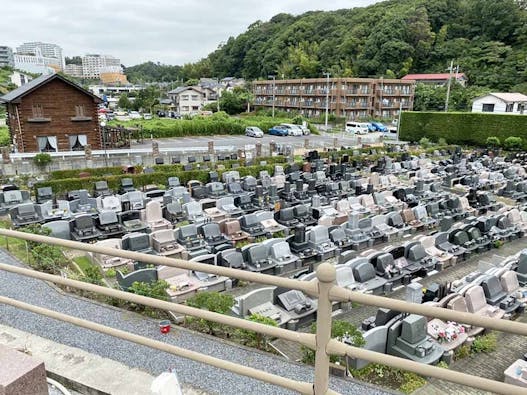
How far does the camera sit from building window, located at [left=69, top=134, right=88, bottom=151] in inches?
1237

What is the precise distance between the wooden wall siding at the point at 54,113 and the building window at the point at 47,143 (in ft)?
0.77

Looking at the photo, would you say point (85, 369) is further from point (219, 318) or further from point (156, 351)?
point (219, 318)

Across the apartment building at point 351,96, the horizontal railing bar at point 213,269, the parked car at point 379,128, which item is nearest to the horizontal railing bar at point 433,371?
the horizontal railing bar at point 213,269

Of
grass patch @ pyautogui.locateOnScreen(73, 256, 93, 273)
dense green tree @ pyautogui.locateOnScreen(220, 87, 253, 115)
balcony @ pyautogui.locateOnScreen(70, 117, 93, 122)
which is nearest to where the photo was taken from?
grass patch @ pyautogui.locateOnScreen(73, 256, 93, 273)

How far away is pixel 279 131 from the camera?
53.0 m

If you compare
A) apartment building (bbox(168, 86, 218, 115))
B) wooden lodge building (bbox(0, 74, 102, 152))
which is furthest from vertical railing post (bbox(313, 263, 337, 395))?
apartment building (bbox(168, 86, 218, 115))

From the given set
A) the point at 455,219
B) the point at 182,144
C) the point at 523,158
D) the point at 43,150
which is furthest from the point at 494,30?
the point at 43,150

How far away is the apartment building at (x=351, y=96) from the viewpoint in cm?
6462

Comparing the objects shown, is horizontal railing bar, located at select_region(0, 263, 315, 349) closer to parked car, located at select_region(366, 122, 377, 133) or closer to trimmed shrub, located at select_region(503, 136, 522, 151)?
trimmed shrub, located at select_region(503, 136, 522, 151)

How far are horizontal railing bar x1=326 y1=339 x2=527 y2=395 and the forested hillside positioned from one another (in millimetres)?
73654

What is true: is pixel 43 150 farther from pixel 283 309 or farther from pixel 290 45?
pixel 290 45

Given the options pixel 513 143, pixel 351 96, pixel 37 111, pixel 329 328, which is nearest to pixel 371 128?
pixel 351 96

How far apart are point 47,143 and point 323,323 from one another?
3346 centimetres

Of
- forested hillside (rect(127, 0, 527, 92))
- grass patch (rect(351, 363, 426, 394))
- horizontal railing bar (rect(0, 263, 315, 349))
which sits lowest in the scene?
grass patch (rect(351, 363, 426, 394))
